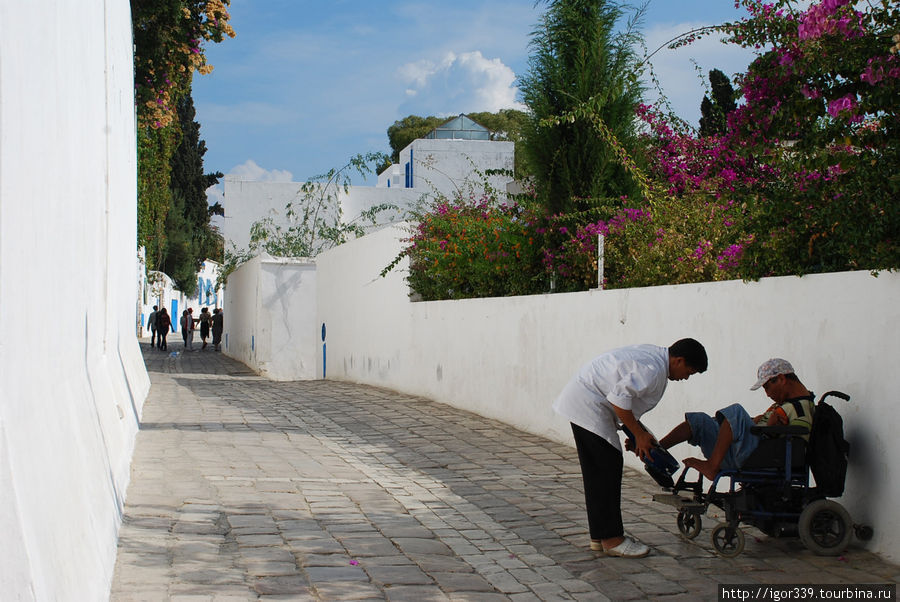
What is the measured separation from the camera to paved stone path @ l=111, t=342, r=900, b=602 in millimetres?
5164

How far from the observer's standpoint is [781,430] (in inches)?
223

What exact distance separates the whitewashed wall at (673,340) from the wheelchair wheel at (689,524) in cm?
95

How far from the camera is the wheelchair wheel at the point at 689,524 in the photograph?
20.1 feet

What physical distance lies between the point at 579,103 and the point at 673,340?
480 cm

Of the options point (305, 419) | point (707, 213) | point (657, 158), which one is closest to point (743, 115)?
point (707, 213)

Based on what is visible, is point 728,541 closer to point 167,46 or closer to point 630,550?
point 630,550

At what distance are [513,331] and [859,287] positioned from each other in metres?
6.59

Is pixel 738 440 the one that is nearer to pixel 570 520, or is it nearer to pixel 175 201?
pixel 570 520

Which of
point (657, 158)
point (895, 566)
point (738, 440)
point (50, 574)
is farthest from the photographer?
point (657, 158)

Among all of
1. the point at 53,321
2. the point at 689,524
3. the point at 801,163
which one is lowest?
the point at 689,524

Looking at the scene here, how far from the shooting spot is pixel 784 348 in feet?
21.8

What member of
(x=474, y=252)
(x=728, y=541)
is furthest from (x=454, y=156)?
(x=728, y=541)

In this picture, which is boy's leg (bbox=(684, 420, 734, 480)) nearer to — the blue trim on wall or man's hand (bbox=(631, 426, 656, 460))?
man's hand (bbox=(631, 426, 656, 460))

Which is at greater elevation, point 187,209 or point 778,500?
point 187,209
